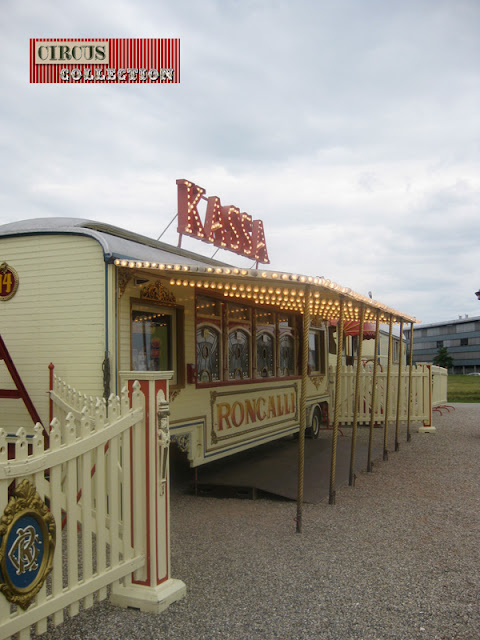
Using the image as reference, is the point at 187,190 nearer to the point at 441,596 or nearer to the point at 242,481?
the point at 242,481

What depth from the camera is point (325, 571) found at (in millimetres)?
4695

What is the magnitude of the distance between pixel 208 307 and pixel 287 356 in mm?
3277

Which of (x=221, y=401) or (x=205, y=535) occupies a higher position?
(x=221, y=401)

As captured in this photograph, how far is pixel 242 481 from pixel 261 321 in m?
3.08

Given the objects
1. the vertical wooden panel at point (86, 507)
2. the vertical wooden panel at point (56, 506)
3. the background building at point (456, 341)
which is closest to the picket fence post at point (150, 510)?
the vertical wooden panel at point (86, 507)

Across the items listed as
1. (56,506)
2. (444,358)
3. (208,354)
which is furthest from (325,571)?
(444,358)

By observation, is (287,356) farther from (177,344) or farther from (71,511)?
(71,511)

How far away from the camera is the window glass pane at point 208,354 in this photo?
7917 millimetres

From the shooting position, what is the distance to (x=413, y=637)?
3.56 m

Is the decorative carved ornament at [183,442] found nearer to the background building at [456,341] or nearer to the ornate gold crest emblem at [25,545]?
the ornate gold crest emblem at [25,545]

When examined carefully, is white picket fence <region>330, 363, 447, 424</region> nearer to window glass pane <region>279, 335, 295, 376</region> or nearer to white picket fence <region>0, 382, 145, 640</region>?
window glass pane <region>279, 335, 295, 376</region>

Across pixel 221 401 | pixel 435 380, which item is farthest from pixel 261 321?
pixel 435 380

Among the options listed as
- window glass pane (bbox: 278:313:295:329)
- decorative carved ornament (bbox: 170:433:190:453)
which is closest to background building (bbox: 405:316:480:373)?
window glass pane (bbox: 278:313:295:329)

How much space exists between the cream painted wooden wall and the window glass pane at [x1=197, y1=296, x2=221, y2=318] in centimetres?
189
